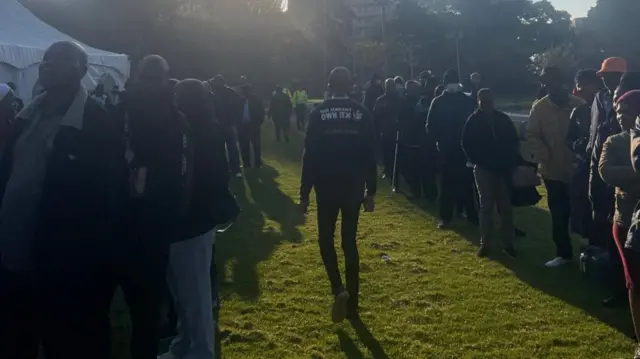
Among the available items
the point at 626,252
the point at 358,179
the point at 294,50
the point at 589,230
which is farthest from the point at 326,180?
the point at 294,50

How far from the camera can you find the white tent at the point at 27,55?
1097 centimetres

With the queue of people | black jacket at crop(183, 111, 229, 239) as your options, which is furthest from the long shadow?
the queue of people

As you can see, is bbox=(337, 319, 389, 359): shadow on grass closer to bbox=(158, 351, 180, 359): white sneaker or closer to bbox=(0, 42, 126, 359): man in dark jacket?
bbox=(158, 351, 180, 359): white sneaker

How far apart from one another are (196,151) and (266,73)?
46.7 meters

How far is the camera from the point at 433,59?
6066 cm

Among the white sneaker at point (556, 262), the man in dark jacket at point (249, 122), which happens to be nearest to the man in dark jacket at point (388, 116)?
the man in dark jacket at point (249, 122)

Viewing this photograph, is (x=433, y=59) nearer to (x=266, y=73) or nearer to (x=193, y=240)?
(x=266, y=73)

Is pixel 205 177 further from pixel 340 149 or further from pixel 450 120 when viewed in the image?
pixel 450 120

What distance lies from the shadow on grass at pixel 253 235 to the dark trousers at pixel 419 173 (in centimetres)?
216

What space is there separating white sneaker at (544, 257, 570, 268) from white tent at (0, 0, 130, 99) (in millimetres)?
7118

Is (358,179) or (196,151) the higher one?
(196,151)

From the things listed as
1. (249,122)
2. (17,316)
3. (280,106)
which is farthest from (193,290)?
(280,106)

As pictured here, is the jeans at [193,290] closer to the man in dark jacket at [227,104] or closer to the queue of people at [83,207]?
the queue of people at [83,207]

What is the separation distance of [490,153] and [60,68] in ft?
18.0
